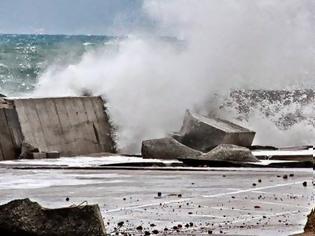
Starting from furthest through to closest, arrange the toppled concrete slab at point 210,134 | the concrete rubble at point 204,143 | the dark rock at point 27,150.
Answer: the toppled concrete slab at point 210,134
the dark rock at point 27,150
the concrete rubble at point 204,143

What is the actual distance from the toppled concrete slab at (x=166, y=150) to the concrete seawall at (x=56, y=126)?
201cm

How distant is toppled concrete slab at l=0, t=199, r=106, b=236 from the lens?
6590mm

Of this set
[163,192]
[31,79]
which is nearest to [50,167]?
[163,192]

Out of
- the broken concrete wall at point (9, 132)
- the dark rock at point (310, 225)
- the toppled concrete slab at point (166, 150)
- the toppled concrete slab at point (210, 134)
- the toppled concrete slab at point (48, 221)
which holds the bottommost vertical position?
the toppled concrete slab at point (210, 134)

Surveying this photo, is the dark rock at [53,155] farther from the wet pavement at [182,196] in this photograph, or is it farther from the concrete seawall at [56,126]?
the wet pavement at [182,196]

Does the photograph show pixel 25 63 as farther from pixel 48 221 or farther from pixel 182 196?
pixel 48 221

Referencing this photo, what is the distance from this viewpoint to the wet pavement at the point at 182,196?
7848mm

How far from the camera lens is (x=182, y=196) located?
1010 cm

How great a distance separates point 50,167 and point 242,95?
11.5 metres

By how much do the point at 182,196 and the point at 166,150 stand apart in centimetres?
594

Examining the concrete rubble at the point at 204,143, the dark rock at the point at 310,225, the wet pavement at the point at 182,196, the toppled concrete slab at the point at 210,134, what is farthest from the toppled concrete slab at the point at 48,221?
the toppled concrete slab at the point at 210,134

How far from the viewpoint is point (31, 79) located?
43.5 metres

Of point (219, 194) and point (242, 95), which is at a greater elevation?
point (219, 194)

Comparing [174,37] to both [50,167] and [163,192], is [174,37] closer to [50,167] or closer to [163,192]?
[50,167]
